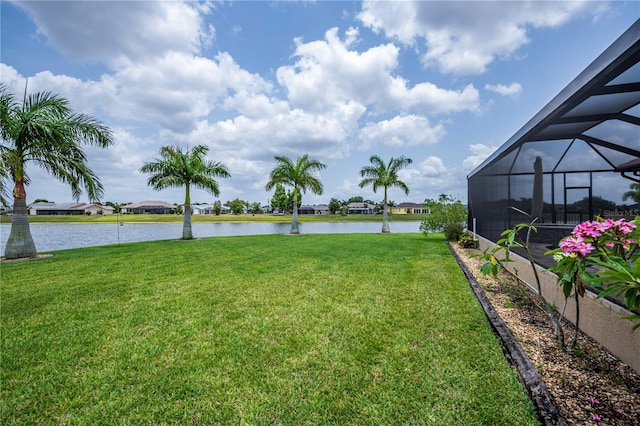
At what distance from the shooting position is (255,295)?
4.52m

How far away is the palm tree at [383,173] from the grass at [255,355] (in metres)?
15.7

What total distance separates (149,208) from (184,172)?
2418 inches

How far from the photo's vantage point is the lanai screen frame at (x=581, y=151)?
2.57m

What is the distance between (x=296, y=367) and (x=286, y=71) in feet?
43.8

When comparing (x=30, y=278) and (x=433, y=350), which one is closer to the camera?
(x=433, y=350)

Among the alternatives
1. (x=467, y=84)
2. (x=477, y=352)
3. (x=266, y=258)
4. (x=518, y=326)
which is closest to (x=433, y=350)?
(x=477, y=352)

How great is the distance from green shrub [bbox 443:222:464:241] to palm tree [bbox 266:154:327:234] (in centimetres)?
911

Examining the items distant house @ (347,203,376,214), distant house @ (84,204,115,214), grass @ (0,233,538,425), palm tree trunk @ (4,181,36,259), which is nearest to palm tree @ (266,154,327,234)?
palm tree trunk @ (4,181,36,259)

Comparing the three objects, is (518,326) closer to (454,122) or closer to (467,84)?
(467,84)

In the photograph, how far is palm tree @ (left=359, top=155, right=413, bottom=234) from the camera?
20.2 meters

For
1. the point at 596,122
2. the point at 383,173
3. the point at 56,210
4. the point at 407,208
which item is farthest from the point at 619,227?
the point at 407,208

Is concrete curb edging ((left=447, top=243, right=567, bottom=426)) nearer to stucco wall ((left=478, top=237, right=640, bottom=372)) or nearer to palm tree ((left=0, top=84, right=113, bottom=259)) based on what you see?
stucco wall ((left=478, top=237, right=640, bottom=372))

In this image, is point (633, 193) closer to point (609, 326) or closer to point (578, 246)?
point (609, 326)

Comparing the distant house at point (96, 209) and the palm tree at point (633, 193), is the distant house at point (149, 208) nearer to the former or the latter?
the distant house at point (96, 209)
